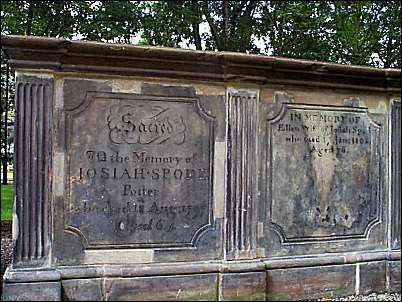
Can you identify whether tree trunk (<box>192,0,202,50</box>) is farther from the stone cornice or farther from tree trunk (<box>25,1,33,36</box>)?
the stone cornice

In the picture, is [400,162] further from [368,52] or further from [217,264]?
[368,52]

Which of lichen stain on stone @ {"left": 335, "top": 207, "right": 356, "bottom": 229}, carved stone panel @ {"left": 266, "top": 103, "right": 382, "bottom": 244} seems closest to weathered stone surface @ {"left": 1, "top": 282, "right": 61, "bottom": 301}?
carved stone panel @ {"left": 266, "top": 103, "right": 382, "bottom": 244}

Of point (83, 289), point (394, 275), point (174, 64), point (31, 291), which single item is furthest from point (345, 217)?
point (31, 291)

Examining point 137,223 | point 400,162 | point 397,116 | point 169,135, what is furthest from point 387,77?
point 137,223

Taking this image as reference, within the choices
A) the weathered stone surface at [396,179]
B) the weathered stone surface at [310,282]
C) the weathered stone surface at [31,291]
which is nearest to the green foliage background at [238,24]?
the weathered stone surface at [396,179]

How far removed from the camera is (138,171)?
5.10 meters

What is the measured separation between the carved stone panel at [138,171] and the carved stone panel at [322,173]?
76 centimetres

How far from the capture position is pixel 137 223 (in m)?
5.09

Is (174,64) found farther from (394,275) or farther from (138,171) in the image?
(394,275)

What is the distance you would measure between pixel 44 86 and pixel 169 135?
1.25 m

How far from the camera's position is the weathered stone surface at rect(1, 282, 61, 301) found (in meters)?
4.65

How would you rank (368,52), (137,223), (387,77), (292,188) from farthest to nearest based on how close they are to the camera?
(368,52) < (387,77) < (292,188) < (137,223)

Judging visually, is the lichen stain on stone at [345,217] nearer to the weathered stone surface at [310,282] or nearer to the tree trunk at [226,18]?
the weathered stone surface at [310,282]

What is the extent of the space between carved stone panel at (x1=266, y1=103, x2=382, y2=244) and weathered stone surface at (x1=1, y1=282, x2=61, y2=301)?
7.31 feet
